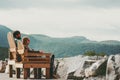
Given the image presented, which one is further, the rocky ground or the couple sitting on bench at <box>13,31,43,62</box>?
the couple sitting on bench at <box>13,31,43,62</box>

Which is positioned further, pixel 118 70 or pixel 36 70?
pixel 36 70

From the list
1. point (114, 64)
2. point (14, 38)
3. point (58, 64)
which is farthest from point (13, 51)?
point (114, 64)

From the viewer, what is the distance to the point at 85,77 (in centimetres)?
1673

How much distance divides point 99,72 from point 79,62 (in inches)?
62.7

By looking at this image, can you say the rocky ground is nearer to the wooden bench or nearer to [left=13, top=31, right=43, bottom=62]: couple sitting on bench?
the wooden bench

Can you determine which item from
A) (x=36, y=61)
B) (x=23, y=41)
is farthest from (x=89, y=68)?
(x=23, y=41)

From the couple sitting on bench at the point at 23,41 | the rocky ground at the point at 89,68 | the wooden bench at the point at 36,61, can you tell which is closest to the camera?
the rocky ground at the point at 89,68

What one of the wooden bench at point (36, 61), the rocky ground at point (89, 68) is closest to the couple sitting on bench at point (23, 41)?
the wooden bench at point (36, 61)

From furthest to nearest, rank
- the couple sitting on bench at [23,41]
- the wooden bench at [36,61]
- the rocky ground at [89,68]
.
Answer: the couple sitting on bench at [23,41]
the wooden bench at [36,61]
the rocky ground at [89,68]

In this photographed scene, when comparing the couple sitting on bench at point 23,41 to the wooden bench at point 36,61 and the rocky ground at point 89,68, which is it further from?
the rocky ground at point 89,68

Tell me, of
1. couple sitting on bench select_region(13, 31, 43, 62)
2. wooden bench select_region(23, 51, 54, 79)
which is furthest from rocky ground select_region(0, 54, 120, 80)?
couple sitting on bench select_region(13, 31, 43, 62)

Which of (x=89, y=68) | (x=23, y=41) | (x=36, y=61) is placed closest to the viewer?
(x=89, y=68)

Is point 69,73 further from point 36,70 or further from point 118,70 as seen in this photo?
point 118,70

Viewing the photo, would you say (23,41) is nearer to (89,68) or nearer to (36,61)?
(36,61)
